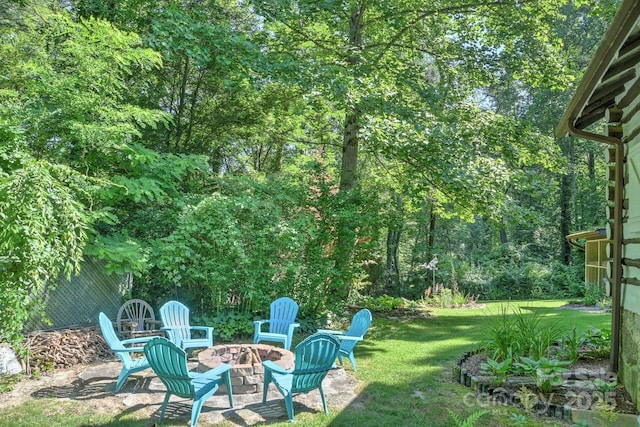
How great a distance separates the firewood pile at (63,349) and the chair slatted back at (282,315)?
228cm

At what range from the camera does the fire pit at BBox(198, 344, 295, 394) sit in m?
4.61

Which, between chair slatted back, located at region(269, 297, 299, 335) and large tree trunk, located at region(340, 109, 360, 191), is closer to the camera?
chair slatted back, located at region(269, 297, 299, 335)

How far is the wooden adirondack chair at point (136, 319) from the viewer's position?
639 centimetres

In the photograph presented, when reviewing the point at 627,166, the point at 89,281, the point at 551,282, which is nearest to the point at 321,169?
the point at 89,281

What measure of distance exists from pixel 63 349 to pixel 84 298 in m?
1.01

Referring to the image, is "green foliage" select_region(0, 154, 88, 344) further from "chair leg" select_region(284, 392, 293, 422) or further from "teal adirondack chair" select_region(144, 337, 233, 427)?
"chair leg" select_region(284, 392, 293, 422)

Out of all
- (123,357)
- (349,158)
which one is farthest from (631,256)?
(349,158)

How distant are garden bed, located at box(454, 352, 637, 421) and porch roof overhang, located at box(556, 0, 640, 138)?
247 centimetres

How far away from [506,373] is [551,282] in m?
14.1

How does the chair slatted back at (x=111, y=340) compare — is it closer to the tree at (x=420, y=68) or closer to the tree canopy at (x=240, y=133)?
the tree canopy at (x=240, y=133)

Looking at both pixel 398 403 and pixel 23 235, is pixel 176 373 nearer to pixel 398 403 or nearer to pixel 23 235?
pixel 23 235

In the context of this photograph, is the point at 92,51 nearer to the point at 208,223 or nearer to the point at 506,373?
the point at 208,223

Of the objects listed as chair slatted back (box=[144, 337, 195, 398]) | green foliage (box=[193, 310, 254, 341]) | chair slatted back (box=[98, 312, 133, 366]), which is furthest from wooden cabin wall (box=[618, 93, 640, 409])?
green foliage (box=[193, 310, 254, 341])

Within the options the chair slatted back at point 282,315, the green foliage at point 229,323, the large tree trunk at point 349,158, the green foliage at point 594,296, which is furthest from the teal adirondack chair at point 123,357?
the green foliage at point 594,296
